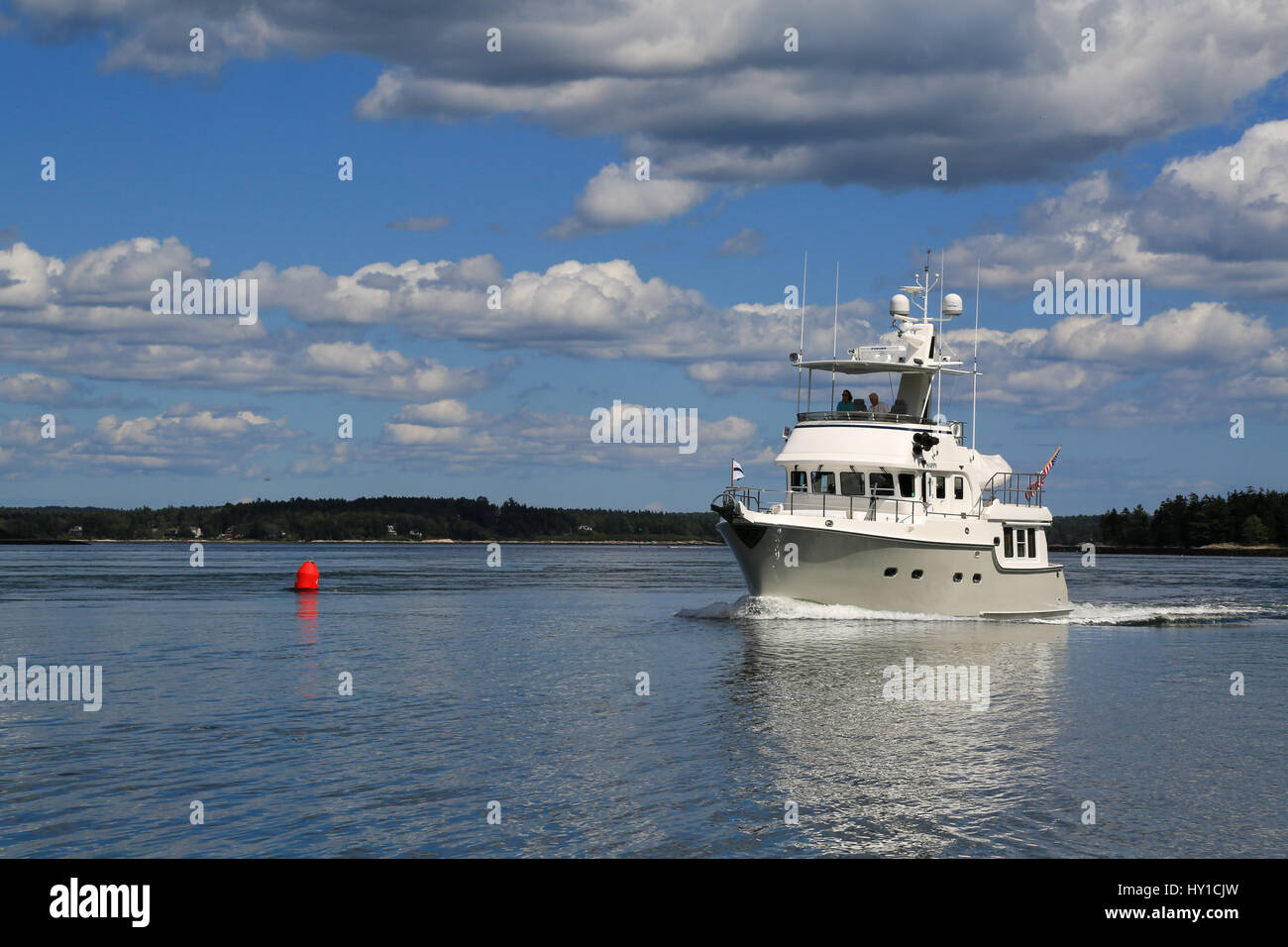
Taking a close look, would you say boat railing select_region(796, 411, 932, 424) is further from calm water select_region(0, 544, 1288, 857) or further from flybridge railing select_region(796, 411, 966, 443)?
calm water select_region(0, 544, 1288, 857)

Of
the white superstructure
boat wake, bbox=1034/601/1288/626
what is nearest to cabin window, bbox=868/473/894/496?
the white superstructure

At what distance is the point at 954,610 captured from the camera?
44.2 meters

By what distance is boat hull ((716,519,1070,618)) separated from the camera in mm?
41531

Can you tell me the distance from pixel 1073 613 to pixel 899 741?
35.2 meters

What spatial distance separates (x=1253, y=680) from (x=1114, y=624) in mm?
18848

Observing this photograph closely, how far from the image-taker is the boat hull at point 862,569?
136ft

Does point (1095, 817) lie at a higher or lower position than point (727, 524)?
lower

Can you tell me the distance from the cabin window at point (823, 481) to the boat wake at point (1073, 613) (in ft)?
15.1

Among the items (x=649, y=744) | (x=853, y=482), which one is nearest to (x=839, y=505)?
(x=853, y=482)

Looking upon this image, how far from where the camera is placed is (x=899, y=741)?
869 inches

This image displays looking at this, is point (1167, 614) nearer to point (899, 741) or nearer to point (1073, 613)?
point (1073, 613)
